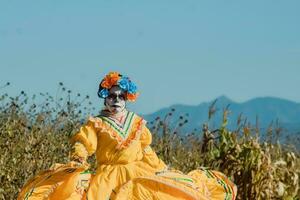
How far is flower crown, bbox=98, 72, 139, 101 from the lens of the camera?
712cm

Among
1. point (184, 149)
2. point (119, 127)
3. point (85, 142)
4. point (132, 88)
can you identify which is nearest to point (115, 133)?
point (119, 127)

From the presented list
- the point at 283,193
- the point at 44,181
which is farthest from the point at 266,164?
the point at 44,181

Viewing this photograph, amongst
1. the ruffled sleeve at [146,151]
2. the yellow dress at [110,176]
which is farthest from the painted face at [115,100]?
the ruffled sleeve at [146,151]

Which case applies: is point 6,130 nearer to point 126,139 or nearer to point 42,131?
point 42,131

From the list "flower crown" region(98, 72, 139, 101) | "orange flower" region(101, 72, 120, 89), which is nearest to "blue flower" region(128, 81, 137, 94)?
"flower crown" region(98, 72, 139, 101)

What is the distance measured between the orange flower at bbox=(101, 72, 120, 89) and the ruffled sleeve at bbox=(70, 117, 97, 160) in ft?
1.10

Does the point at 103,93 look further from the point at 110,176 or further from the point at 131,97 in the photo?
the point at 110,176

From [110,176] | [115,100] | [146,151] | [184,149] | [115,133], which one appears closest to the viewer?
[110,176]

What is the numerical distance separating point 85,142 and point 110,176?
35cm

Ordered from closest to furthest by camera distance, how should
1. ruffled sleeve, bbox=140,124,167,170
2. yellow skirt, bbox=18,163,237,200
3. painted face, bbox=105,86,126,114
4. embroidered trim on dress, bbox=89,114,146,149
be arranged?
yellow skirt, bbox=18,163,237,200 → embroidered trim on dress, bbox=89,114,146,149 → painted face, bbox=105,86,126,114 → ruffled sleeve, bbox=140,124,167,170

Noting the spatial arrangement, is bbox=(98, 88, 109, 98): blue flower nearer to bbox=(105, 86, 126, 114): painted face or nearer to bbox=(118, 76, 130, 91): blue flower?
bbox=(105, 86, 126, 114): painted face

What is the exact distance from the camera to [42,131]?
373 inches

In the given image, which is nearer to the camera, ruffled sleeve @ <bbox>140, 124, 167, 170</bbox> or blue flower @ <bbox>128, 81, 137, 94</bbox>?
blue flower @ <bbox>128, 81, 137, 94</bbox>

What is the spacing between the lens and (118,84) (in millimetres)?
7121
